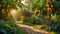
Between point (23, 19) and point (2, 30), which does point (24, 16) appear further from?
point (2, 30)

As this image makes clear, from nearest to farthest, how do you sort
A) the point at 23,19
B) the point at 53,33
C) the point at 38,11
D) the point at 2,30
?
the point at 2,30
the point at 53,33
the point at 38,11
the point at 23,19

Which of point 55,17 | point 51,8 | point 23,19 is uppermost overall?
point 51,8

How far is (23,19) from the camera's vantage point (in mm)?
23688

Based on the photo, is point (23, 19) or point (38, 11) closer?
point (38, 11)

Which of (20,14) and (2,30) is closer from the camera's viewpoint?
(2,30)

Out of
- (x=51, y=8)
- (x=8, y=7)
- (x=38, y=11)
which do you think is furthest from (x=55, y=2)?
(x=8, y=7)

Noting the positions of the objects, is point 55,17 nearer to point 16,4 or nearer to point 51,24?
point 51,24

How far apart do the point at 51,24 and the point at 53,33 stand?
183 centimetres

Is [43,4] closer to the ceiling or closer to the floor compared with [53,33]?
closer to the ceiling

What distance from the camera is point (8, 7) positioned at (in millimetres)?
14188

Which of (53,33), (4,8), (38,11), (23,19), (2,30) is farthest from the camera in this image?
(23,19)

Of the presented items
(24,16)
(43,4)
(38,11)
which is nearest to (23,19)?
(24,16)

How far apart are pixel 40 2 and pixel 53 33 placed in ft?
9.46

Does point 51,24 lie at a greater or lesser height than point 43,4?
lesser
